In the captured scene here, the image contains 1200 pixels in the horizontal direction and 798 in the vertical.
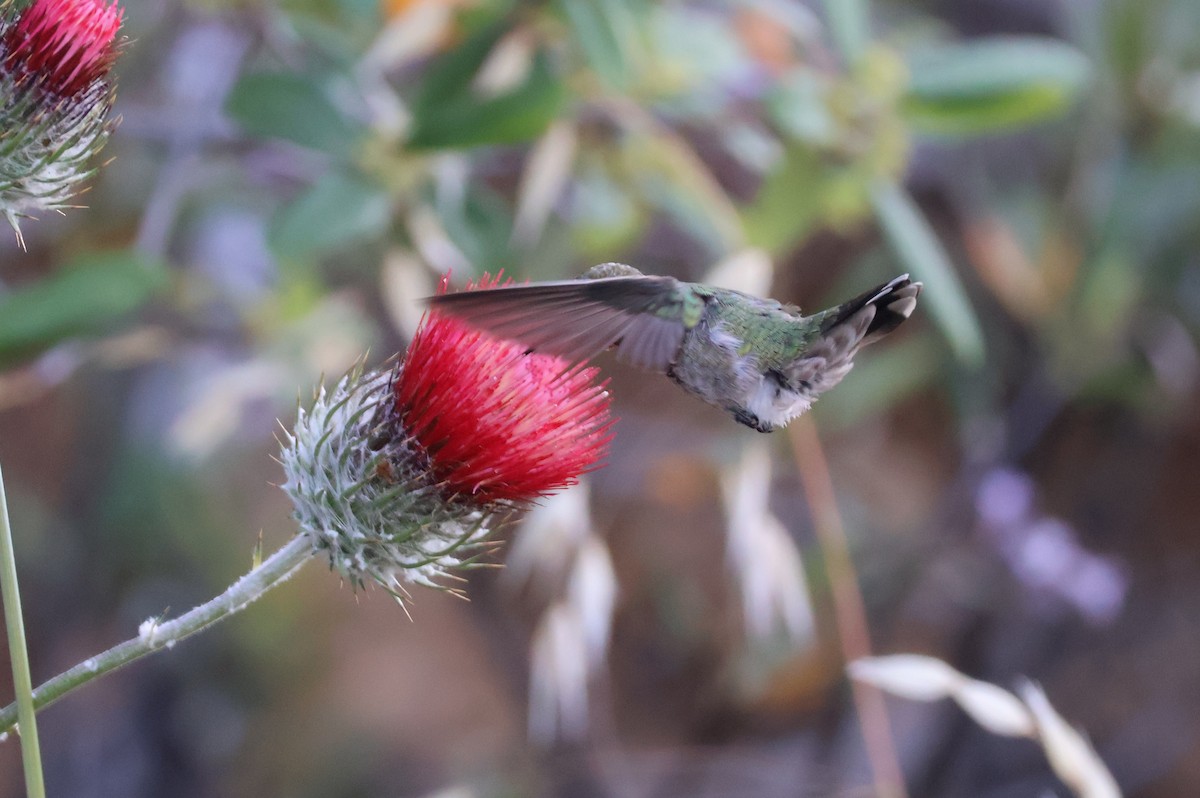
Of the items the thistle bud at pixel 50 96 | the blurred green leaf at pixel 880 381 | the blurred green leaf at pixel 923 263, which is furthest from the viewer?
the blurred green leaf at pixel 880 381

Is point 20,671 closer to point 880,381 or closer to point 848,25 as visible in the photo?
point 848,25

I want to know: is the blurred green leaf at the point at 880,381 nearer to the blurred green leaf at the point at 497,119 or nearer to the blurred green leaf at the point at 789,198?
the blurred green leaf at the point at 789,198

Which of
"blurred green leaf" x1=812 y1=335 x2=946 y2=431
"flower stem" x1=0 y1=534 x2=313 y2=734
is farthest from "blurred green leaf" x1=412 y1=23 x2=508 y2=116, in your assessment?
"blurred green leaf" x1=812 y1=335 x2=946 y2=431

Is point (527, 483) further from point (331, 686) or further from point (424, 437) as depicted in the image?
point (331, 686)

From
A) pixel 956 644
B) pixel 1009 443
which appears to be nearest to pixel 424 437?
pixel 1009 443

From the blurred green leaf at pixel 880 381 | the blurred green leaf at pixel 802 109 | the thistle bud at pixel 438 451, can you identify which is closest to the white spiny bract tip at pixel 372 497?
the thistle bud at pixel 438 451

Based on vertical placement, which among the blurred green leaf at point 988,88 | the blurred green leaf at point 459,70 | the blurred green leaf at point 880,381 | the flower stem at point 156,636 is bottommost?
the blurred green leaf at point 880,381
